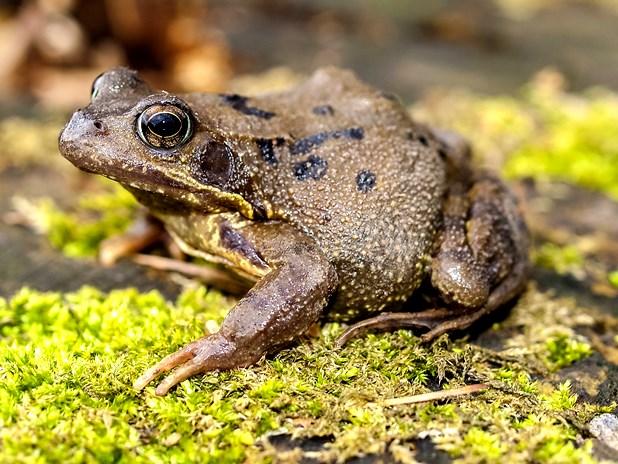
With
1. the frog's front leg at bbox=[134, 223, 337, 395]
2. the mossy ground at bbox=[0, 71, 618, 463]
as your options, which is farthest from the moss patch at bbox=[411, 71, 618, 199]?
the frog's front leg at bbox=[134, 223, 337, 395]

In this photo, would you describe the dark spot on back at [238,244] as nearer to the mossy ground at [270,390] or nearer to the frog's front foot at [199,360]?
the mossy ground at [270,390]

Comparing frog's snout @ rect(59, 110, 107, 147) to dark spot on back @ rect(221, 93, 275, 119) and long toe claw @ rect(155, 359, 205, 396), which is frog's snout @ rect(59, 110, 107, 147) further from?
long toe claw @ rect(155, 359, 205, 396)

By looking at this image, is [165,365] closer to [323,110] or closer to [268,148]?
[268,148]

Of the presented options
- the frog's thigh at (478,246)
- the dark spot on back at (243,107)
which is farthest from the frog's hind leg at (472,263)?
the dark spot on back at (243,107)

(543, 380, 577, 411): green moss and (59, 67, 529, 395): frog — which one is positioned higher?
(59, 67, 529, 395): frog

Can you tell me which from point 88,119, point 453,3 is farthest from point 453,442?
point 453,3

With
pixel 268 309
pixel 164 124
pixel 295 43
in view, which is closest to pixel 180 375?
pixel 268 309
